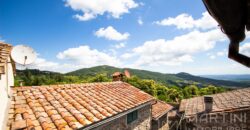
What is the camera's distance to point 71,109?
26.2 feet

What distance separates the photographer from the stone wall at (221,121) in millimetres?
13227

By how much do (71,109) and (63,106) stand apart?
42 cm

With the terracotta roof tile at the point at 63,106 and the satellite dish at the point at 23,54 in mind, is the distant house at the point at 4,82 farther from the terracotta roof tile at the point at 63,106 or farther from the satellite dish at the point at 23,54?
the terracotta roof tile at the point at 63,106

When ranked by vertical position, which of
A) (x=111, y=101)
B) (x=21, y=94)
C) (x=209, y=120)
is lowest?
(x=209, y=120)

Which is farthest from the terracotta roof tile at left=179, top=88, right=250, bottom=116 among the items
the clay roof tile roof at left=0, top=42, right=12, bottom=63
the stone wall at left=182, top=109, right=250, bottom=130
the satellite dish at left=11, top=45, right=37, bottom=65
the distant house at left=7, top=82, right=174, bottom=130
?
the clay roof tile roof at left=0, top=42, right=12, bottom=63

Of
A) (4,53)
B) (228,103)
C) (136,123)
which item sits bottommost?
(136,123)

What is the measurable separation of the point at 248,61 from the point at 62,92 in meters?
8.99

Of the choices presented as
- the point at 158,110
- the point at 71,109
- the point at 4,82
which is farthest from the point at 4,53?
the point at 158,110

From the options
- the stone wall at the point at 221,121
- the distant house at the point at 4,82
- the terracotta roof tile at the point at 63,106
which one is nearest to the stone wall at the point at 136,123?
the terracotta roof tile at the point at 63,106

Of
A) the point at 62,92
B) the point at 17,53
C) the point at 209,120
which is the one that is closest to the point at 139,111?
the point at 62,92

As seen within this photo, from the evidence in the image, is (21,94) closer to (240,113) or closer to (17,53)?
(17,53)

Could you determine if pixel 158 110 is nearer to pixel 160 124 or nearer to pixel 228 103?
pixel 160 124

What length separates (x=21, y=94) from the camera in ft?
27.6

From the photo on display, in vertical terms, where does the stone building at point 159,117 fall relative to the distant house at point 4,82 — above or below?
below
